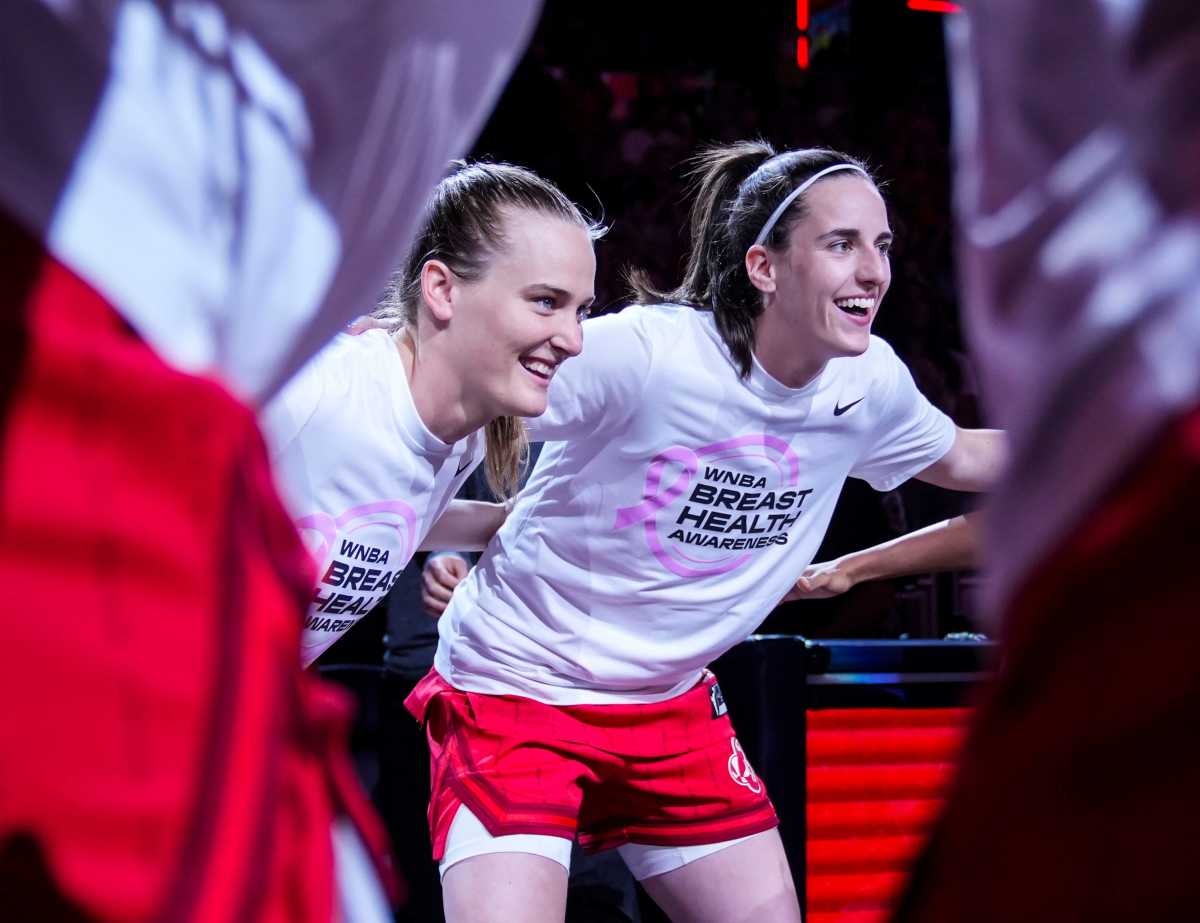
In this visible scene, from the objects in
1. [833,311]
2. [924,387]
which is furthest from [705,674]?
[924,387]

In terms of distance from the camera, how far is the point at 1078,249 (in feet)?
1.96

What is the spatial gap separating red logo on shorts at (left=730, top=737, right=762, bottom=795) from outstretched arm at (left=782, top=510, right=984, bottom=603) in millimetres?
362

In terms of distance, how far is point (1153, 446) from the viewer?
21.9 inches

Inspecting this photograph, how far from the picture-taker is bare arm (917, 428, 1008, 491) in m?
2.64

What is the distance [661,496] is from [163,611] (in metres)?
1.70

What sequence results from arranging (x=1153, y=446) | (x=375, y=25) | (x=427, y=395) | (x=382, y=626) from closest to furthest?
(x=1153, y=446) → (x=375, y=25) → (x=427, y=395) → (x=382, y=626)

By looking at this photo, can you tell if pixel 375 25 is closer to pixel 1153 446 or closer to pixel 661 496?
pixel 1153 446

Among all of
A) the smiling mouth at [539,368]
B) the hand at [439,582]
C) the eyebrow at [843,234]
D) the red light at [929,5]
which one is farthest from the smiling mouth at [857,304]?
the red light at [929,5]

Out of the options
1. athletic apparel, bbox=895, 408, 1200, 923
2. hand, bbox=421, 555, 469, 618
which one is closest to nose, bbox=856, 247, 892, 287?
hand, bbox=421, 555, 469, 618

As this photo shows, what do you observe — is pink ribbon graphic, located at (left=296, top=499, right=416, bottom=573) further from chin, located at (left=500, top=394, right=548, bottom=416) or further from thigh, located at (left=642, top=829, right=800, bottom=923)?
thigh, located at (left=642, top=829, right=800, bottom=923)

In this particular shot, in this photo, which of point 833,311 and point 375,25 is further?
point 833,311

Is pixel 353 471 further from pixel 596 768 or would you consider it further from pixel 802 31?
pixel 802 31

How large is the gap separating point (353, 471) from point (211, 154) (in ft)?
4.26

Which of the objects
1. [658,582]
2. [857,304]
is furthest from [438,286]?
[857,304]
